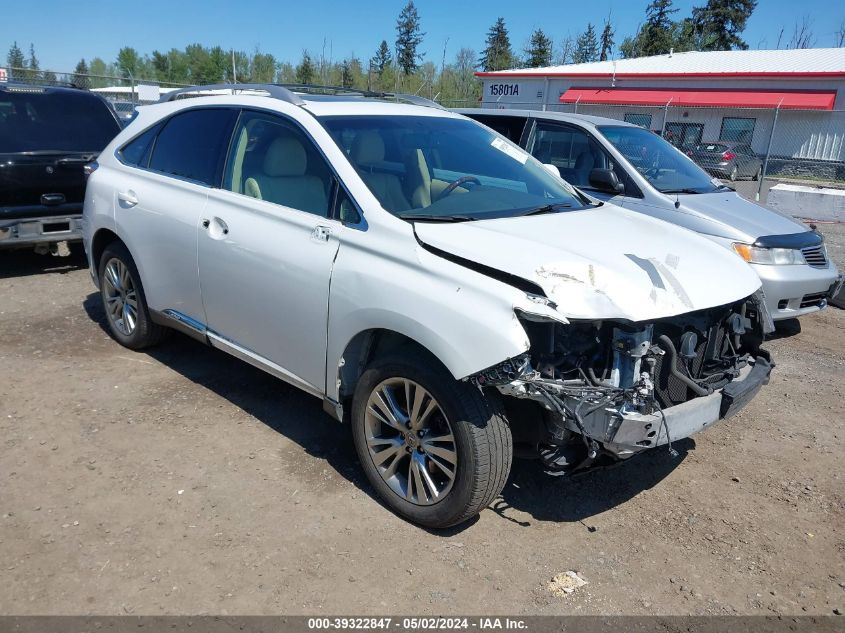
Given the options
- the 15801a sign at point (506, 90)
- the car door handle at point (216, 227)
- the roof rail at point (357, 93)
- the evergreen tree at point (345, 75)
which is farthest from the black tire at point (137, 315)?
the evergreen tree at point (345, 75)

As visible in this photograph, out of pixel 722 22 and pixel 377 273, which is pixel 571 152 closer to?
pixel 377 273

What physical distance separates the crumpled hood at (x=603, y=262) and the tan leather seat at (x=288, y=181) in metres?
0.74

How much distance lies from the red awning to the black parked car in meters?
2.56

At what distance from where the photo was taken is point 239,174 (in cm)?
403

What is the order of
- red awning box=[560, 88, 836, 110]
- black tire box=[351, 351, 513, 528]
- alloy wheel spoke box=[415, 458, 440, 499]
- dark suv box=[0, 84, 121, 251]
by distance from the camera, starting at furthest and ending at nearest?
red awning box=[560, 88, 836, 110] → dark suv box=[0, 84, 121, 251] → alloy wheel spoke box=[415, 458, 440, 499] → black tire box=[351, 351, 513, 528]

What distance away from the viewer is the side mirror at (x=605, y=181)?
6.41 m

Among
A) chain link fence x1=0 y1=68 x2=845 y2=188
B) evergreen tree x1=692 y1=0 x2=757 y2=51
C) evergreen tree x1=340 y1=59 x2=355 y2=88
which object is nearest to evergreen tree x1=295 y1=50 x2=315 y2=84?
evergreen tree x1=340 y1=59 x2=355 y2=88

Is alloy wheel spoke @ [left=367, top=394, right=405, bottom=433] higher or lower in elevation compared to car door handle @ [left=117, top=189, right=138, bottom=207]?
lower

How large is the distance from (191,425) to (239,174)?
1580mm

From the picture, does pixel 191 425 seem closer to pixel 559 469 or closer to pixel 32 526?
pixel 32 526

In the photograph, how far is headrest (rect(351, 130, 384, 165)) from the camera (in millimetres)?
3594

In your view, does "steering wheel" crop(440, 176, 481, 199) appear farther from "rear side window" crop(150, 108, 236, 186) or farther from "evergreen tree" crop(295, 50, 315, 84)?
"evergreen tree" crop(295, 50, 315, 84)

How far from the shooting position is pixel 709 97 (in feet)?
107

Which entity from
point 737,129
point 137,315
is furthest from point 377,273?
point 737,129
